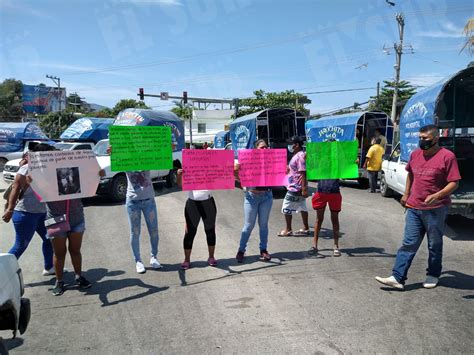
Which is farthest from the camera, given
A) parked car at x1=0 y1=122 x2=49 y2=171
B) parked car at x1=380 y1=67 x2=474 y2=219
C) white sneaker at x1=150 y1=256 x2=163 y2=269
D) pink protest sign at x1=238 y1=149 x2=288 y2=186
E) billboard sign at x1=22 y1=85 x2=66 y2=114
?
billboard sign at x1=22 y1=85 x2=66 y2=114

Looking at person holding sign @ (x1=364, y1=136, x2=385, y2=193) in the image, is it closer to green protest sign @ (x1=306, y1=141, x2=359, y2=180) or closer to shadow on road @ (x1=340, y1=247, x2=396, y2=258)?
shadow on road @ (x1=340, y1=247, x2=396, y2=258)

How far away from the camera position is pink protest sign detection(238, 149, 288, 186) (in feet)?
18.2

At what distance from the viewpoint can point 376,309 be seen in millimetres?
4090

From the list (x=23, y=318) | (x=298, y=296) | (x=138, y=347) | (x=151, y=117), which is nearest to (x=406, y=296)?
(x=298, y=296)

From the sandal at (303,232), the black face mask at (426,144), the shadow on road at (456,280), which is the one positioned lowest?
the shadow on road at (456,280)

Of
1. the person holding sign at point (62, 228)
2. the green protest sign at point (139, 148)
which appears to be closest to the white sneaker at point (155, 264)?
the person holding sign at point (62, 228)

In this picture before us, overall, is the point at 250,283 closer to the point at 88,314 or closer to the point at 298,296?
the point at 298,296

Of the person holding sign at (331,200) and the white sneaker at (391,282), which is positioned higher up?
the person holding sign at (331,200)

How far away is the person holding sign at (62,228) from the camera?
15.0 ft

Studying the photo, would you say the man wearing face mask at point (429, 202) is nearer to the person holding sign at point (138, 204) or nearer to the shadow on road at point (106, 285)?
the shadow on road at point (106, 285)

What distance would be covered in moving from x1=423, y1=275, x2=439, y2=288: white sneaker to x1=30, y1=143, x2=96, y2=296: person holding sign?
4060 mm

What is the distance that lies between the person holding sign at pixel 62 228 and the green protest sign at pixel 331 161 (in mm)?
3282

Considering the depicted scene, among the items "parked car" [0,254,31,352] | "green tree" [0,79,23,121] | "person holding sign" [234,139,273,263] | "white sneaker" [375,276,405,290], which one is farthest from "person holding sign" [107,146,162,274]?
"green tree" [0,79,23,121]

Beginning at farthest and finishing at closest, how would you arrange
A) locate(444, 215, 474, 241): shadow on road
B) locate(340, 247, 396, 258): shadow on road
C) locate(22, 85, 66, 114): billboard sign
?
locate(22, 85, 66, 114): billboard sign
locate(444, 215, 474, 241): shadow on road
locate(340, 247, 396, 258): shadow on road
